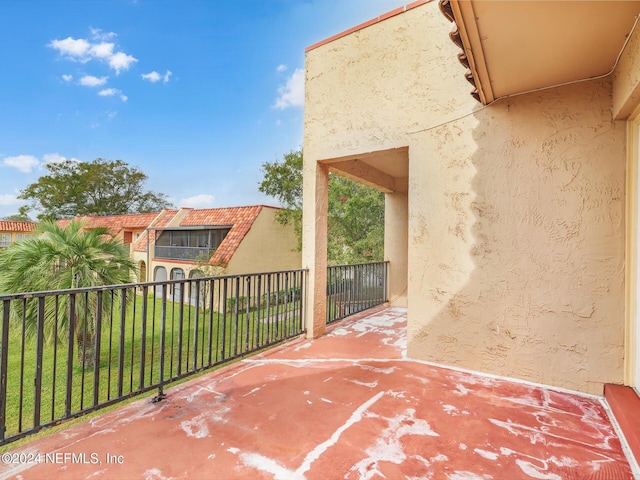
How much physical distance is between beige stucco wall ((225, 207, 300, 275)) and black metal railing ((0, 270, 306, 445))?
6061mm

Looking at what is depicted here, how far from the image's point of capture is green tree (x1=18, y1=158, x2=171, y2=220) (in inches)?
1156

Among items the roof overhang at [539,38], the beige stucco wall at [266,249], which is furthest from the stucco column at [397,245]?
the beige stucco wall at [266,249]

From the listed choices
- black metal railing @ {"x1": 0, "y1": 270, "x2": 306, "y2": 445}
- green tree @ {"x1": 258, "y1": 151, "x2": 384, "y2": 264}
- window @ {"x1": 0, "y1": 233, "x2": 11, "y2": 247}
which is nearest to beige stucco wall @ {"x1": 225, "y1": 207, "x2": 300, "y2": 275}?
green tree @ {"x1": 258, "y1": 151, "x2": 384, "y2": 264}

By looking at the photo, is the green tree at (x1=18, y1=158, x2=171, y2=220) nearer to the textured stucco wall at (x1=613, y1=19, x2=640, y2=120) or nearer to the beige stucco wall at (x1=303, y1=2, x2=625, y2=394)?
the beige stucco wall at (x1=303, y1=2, x2=625, y2=394)

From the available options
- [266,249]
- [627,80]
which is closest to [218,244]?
[266,249]

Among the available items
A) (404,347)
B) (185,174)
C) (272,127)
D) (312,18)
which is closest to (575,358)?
(404,347)

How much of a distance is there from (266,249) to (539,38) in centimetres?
1310

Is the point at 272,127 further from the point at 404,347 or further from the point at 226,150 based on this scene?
the point at 404,347

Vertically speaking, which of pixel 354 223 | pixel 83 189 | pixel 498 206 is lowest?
pixel 498 206

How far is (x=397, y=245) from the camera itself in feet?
22.1

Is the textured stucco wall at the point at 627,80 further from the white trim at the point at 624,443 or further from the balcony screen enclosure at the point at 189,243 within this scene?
the balcony screen enclosure at the point at 189,243

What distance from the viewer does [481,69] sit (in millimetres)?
2531

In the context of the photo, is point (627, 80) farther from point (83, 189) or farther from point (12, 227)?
point (12, 227)

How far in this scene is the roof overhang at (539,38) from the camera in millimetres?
1809
